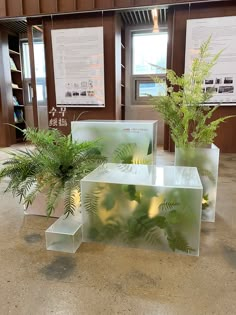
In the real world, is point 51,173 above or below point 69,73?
below

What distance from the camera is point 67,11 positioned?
394 cm

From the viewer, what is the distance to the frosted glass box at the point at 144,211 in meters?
1.22

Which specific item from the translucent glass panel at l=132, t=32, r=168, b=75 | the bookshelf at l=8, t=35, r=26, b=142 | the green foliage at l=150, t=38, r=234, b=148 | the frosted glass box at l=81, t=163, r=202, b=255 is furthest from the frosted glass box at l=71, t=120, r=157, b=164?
the bookshelf at l=8, t=35, r=26, b=142

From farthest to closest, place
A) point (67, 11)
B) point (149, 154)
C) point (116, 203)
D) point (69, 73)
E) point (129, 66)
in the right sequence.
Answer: point (129, 66) < point (69, 73) < point (67, 11) < point (149, 154) < point (116, 203)

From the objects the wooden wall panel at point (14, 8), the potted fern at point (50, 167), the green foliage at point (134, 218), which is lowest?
the green foliage at point (134, 218)

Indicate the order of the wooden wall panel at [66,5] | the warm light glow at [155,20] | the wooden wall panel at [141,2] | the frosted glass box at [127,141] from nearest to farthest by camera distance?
the frosted glass box at [127,141]
the wooden wall panel at [141,2]
the wooden wall panel at [66,5]
the warm light glow at [155,20]

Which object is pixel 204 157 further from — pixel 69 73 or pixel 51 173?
pixel 69 73

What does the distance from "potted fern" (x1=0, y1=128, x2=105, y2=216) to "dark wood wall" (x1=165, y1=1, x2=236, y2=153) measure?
2.78 meters

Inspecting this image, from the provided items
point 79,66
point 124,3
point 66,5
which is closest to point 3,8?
point 66,5

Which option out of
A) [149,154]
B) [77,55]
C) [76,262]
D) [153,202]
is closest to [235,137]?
[149,154]

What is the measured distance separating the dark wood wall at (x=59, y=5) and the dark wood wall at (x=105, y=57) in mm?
124

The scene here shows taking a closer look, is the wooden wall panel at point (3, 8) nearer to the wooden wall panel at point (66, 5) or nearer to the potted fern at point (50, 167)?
the wooden wall panel at point (66, 5)

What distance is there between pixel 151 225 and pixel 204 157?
0.64m

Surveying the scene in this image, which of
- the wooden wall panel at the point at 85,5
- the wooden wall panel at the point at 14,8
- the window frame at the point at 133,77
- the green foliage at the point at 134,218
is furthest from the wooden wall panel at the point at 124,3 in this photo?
the green foliage at the point at 134,218
